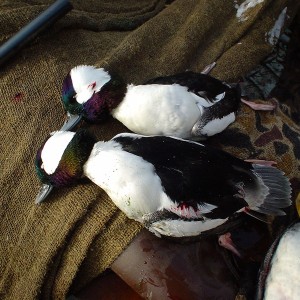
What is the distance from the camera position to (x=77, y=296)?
136cm

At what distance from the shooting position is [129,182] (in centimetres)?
123

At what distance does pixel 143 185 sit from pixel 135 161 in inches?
3.0

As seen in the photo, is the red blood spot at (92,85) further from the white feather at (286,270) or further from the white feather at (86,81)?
the white feather at (286,270)

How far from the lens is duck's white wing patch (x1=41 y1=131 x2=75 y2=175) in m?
1.32

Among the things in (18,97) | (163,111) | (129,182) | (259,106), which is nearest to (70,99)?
(18,97)

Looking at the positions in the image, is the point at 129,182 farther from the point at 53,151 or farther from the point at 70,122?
the point at 70,122

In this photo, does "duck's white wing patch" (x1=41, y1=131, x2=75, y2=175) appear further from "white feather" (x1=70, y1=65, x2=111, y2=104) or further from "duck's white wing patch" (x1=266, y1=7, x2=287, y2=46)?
"duck's white wing patch" (x1=266, y1=7, x2=287, y2=46)

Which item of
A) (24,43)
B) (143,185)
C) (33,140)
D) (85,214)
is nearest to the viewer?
(143,185)

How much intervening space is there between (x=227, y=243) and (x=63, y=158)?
54cm

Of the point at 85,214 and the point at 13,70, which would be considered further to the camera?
the point at 13,70

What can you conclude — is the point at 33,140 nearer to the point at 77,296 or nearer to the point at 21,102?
the point at 21,102

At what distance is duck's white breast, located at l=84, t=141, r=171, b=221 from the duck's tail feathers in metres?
0.31

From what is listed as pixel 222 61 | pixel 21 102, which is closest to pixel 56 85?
pixel 21 102

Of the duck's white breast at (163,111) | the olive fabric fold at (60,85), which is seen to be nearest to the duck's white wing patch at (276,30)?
the olive fabric fold at (60,85)
